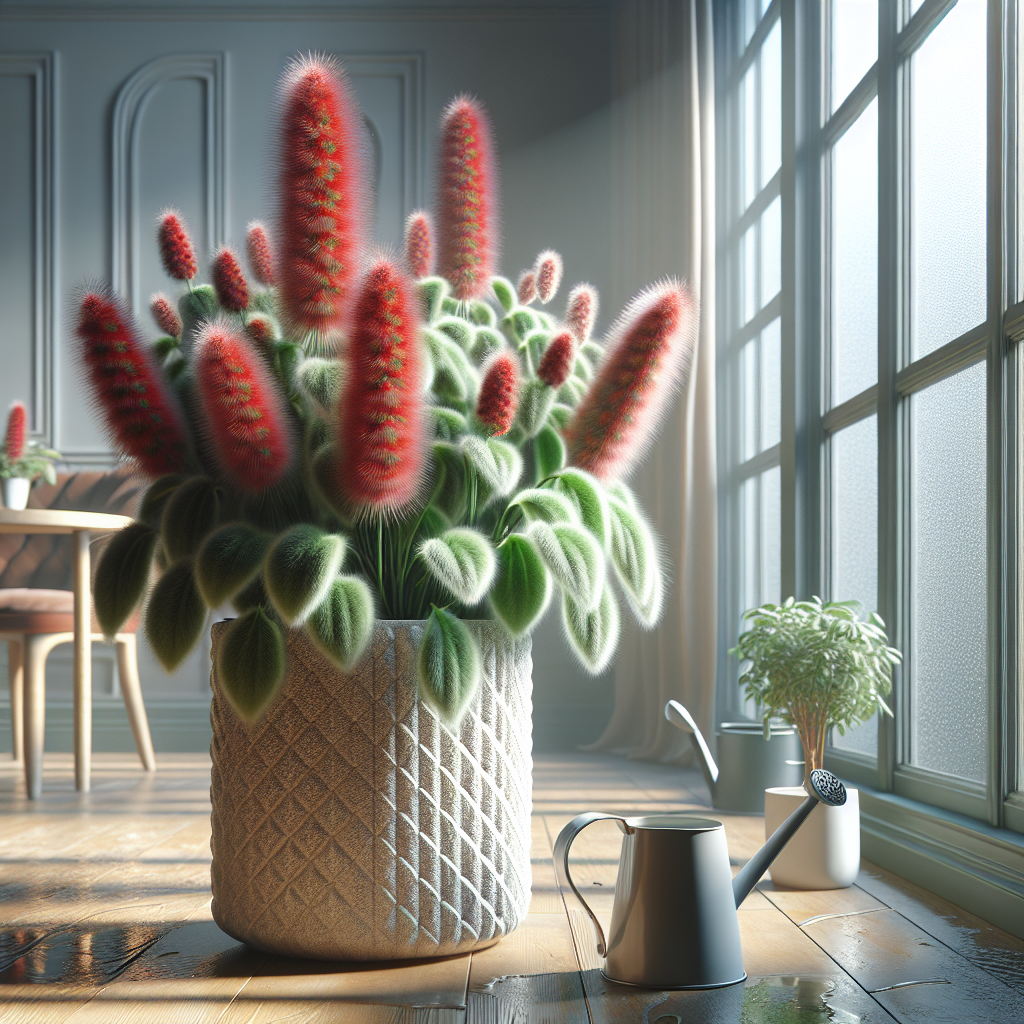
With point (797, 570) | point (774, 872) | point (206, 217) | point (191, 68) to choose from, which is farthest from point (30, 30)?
point (774, 872)

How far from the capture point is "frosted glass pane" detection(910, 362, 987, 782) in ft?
4.75

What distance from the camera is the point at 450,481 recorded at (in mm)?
A: 971

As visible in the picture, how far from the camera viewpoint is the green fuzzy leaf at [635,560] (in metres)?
0.98

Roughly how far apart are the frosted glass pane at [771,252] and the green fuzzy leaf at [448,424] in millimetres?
1859

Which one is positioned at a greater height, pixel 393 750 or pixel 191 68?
pixel 191 68

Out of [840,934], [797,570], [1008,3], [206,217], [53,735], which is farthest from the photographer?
[206,217]

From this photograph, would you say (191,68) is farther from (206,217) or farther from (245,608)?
(245,608)

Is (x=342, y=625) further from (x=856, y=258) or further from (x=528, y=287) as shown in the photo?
(x=856, y=258)

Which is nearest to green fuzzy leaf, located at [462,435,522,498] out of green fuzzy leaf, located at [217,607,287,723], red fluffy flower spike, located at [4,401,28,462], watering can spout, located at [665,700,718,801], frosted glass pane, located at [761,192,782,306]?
green fuzzy leaf, located at [217,607,287,723]

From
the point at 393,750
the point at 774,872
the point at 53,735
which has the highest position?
the point at 393,750

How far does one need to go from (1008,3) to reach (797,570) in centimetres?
114

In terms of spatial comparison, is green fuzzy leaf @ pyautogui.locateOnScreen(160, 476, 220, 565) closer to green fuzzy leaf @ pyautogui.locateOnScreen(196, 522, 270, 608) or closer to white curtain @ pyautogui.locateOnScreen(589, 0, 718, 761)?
green fuzzy leaf @ pyautogui.locateOnScreen(196, 522, 270, 608)

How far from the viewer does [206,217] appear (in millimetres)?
3709

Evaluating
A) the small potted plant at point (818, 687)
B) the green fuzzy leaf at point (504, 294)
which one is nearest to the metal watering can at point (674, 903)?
the small potted plant at point (818, 687)
